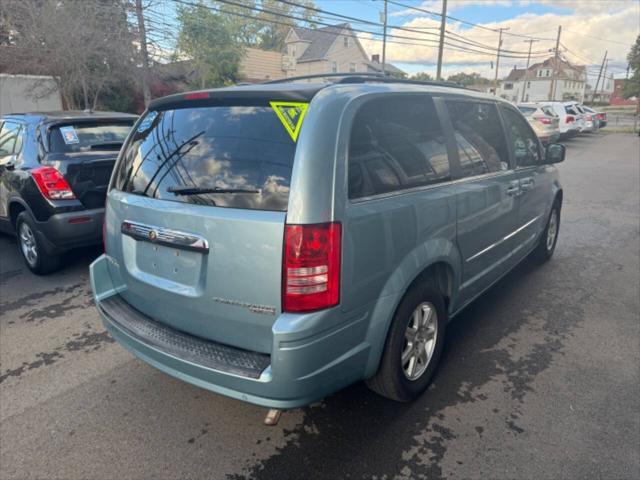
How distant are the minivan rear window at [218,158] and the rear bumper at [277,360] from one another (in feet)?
1.98

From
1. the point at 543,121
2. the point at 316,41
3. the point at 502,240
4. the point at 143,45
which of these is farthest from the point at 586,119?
the point at 316,41

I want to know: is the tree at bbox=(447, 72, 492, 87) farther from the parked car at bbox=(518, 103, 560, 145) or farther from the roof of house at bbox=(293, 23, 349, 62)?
the parked car at bbox=(518, 103, 560, 145)

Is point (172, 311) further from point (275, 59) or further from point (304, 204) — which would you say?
point (275, 59)

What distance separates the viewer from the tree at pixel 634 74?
137 feet

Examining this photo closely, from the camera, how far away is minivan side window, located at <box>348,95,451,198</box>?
91.1 inches

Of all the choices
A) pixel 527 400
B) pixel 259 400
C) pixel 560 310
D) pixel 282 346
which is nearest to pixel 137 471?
pixel 259 400

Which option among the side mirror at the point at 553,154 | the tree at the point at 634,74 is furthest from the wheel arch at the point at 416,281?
the tree at the point at 634,74

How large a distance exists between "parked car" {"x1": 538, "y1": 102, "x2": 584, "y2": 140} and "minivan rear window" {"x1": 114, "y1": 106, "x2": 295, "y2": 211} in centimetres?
2017

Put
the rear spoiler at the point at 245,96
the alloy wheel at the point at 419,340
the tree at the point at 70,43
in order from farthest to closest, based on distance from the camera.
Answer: the tree at the point at 70,43 → the alloy wheel at the point at 419,340 → the rear spoiler at the point at 245,96

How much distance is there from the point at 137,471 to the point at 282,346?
3.53ft

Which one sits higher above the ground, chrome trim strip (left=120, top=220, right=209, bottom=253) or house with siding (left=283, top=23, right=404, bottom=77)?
house with siding (left=283, top=23, right=404, bottom=77)

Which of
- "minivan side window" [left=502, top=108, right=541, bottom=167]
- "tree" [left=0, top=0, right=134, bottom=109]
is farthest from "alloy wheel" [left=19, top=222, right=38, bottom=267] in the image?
"tree" [left=0, top=0, right=134, bottom=109]

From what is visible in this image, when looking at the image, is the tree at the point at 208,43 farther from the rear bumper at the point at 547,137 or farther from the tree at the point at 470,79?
the tree at the point at 470,79

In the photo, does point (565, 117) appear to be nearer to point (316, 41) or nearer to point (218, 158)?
point (218, 158)
